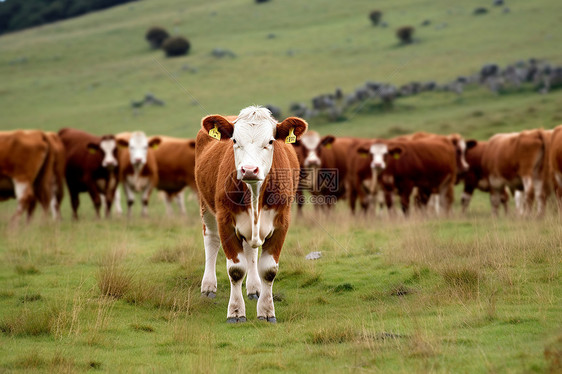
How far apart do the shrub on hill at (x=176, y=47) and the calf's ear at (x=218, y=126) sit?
182 ft

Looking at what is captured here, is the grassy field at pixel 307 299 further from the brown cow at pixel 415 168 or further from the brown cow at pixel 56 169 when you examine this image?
the brown cow at pixel 415 168

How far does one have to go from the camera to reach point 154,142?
71.5 ft

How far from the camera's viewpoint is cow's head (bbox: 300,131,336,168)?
19641 millimetres

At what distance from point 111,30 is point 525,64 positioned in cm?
4799

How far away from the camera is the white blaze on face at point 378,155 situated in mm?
18375

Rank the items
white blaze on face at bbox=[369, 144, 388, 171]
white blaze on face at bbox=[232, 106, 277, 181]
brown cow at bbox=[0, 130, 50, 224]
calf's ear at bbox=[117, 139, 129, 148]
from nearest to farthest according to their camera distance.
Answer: white blaze on face at bbox=[232, 106, 277, 181]
brown cow at bbox=[0, 130, 50, 224]
white blaze on face at bbox=[369, 144, 388, 171]
calf's ear at bbox=[117, 139, 129, 148]

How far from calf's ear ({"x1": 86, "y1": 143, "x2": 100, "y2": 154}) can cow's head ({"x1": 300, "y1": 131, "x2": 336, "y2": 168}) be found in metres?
6.00

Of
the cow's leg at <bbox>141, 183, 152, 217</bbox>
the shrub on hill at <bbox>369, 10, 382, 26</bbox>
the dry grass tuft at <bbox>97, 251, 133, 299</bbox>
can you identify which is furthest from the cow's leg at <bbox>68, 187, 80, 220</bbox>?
the shrub on hill at <bbox>369, 10, 382, 26</bbox>

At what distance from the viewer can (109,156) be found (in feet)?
63.2

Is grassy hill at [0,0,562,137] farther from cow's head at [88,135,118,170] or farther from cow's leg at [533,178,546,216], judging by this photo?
cow's head at [88,135,118,170]

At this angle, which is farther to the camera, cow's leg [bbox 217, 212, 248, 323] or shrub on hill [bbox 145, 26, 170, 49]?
shrub on hill [bbox 145, 26, 170, 49]

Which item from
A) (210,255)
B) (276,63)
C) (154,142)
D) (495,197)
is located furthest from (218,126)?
(276,63)

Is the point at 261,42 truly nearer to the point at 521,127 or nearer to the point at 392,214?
the point at 521,127

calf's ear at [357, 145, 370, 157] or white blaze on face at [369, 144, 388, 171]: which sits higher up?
white blaze on face at [369, 144, 388, 171]
